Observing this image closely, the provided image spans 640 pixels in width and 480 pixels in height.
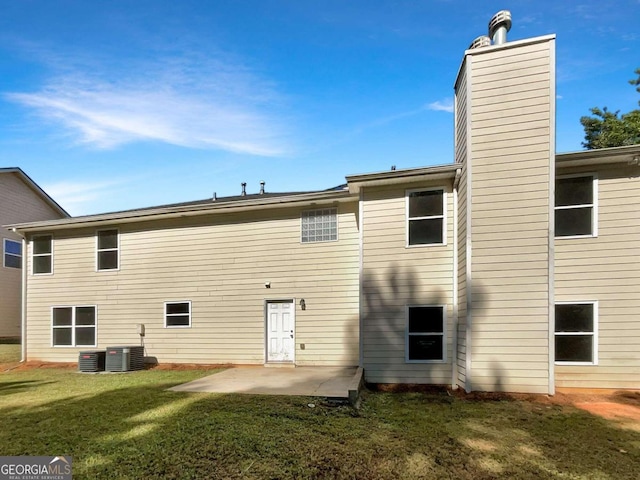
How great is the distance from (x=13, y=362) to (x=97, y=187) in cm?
756

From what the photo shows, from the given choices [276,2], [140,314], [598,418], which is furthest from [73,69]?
[598,418]

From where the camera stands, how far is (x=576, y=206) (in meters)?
7.76

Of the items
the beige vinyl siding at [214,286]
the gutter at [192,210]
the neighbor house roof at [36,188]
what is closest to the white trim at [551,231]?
the beige vinyl siding at [214,286]

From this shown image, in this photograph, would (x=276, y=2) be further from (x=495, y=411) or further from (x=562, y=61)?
(x=495, y=411)

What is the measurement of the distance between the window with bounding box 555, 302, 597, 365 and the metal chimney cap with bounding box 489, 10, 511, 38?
20.3 feet

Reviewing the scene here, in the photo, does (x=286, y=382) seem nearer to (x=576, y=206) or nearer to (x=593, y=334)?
(x=593, y=334)

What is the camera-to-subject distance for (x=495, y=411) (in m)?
6.09

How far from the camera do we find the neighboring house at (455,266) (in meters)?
7.24

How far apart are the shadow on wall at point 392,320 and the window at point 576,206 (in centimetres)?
298

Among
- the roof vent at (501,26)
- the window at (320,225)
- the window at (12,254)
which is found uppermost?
the roof vent at (501,26)

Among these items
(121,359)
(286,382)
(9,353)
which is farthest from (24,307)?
(286,382)

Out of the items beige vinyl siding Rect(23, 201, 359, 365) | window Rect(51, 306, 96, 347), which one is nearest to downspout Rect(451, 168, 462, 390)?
beige vinyl siding Rect(23, 201, 359, 365)

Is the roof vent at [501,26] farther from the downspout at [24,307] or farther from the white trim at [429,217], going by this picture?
the downspout at [24,307]

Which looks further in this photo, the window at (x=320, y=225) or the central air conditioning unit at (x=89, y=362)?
the central air conditioning unit at (x=89, y=362)
